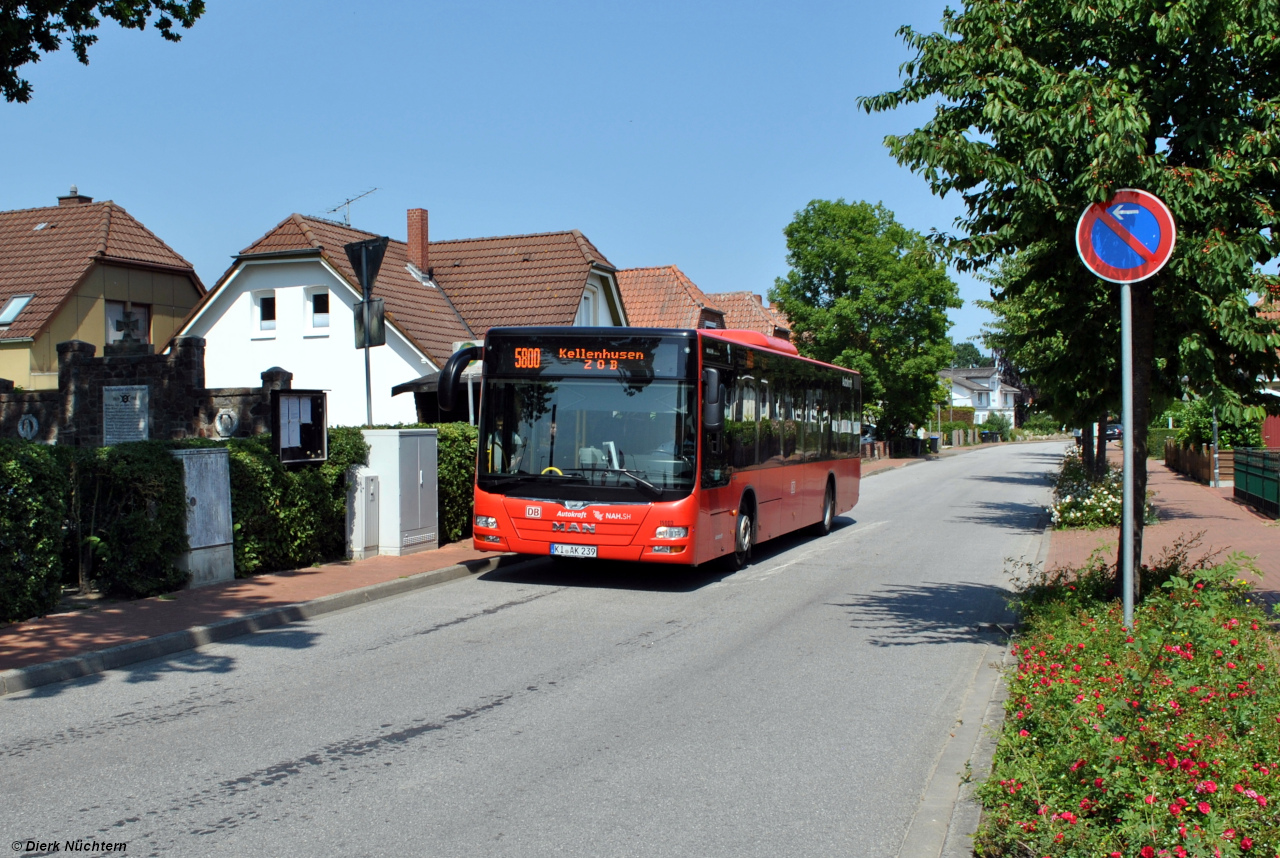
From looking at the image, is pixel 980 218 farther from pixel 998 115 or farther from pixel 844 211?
pixel 844 211

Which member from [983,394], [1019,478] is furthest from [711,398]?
[983,394]

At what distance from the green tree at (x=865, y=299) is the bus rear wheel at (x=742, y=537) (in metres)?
38.2

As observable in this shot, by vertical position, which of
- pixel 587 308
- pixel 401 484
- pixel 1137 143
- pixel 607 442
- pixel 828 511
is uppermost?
pixel 587 308

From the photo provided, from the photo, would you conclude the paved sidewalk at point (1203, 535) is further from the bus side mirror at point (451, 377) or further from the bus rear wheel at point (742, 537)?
the bus side mirror at point (451, 377)

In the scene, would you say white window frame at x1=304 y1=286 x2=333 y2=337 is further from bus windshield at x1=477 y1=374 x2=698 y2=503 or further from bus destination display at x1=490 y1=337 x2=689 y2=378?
bus windshield at x1=477 y1=374 x2=698 y2=503

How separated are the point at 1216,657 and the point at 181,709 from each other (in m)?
5.90

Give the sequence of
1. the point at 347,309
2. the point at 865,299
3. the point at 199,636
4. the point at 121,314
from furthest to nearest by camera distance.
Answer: the point at 865,299 < the point at 121,314 < the point at 347,309 < the point at 199,636

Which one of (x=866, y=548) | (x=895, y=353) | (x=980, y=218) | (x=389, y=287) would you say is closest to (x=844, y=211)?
(x=895, y=353)

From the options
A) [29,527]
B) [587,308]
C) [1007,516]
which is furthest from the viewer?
[587,308]

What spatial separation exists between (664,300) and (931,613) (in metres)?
37.4

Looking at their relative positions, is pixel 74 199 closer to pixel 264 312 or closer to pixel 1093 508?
pixel 264 312

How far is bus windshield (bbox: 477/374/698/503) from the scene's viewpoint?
12.0m

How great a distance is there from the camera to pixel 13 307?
105 feet

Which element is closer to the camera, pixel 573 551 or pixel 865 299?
pixel 573 551
